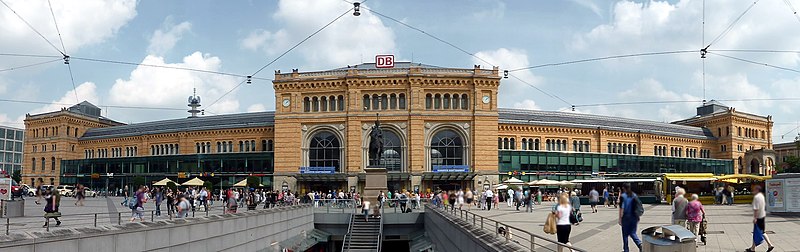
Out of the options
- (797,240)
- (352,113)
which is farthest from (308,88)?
(797,240)

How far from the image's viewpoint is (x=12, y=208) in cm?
3147

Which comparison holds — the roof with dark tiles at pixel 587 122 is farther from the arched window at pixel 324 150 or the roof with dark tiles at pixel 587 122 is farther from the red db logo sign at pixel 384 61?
the arched window at pixel 324 150

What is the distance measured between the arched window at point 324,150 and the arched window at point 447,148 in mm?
10149

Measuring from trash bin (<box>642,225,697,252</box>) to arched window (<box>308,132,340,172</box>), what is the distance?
64123 millimetres

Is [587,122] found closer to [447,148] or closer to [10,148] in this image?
[447,148]

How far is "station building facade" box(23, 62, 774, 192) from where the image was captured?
73.7 meters

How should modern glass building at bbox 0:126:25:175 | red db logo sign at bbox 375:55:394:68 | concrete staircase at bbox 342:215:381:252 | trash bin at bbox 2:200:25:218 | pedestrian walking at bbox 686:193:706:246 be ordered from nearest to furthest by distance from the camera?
pedestrian walking at bbox 686:193:706:246, trash bin at bbox 2:200:25:218, concrete staircase at bbox 342:215:381:252, red db logo sign at bbox 375:55:394:68, modern glass building at bbox 0:126:25:175

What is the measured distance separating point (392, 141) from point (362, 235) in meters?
32.8

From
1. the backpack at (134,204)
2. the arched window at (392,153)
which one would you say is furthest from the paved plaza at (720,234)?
the arched window at (392,153)

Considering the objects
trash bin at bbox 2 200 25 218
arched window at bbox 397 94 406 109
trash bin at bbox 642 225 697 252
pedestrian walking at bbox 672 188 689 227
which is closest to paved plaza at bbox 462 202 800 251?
pedestrian walking at bbox 672 188 689 227

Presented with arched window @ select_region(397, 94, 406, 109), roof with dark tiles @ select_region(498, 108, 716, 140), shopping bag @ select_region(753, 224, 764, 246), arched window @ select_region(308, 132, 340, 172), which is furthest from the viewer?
roof with dark tiles @ select_region(498, 108, 716, 140)

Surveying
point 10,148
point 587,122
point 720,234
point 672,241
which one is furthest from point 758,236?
point 10,148

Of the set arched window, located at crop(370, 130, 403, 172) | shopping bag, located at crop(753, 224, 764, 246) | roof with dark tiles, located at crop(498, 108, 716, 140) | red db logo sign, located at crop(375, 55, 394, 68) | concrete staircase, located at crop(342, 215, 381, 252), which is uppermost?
red db logo sign, located at crop(375, 55, 394, 68)

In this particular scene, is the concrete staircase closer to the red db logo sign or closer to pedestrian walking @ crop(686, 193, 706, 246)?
pedestrian walking @ crop(686, 193, 706, 246)
